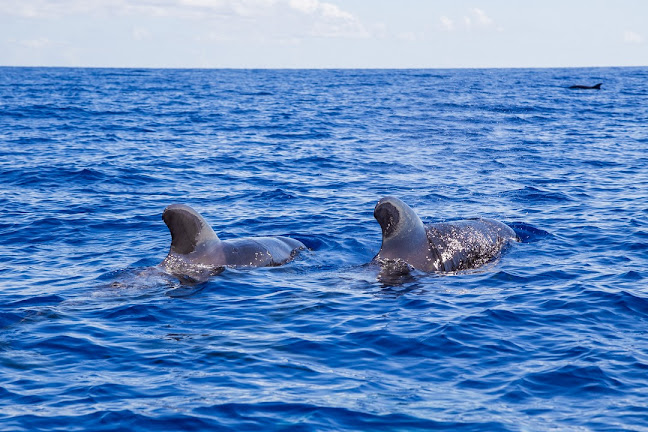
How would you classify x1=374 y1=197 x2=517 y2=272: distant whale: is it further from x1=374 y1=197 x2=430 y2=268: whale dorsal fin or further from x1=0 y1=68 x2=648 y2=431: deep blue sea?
x1=0 y1=68 x2=648 y2=431: deep blue sea

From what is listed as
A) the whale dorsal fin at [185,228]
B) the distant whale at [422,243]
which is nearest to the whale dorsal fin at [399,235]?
the distant whale at [422,243]

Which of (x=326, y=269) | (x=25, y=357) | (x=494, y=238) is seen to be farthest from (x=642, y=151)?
(x=25, y=357)

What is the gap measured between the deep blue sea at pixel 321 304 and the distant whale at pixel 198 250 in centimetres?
40

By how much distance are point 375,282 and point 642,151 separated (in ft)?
75.8

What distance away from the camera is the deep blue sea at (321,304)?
920cm

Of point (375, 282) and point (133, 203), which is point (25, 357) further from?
point (133, 203)

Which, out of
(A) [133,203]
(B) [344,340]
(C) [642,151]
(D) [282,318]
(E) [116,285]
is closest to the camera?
(B) [344,340]

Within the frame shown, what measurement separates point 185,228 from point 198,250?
1.55ft

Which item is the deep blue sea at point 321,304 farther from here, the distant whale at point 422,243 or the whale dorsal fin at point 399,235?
the whale dorsal fin at point 399,235

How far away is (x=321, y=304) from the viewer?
13.1 meters

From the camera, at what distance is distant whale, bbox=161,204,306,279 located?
579 inches

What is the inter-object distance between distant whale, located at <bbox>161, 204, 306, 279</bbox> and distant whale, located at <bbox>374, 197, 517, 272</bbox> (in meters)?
2.28

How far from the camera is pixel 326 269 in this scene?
1555 cm

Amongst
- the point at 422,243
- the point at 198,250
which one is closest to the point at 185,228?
the point at 198,250
